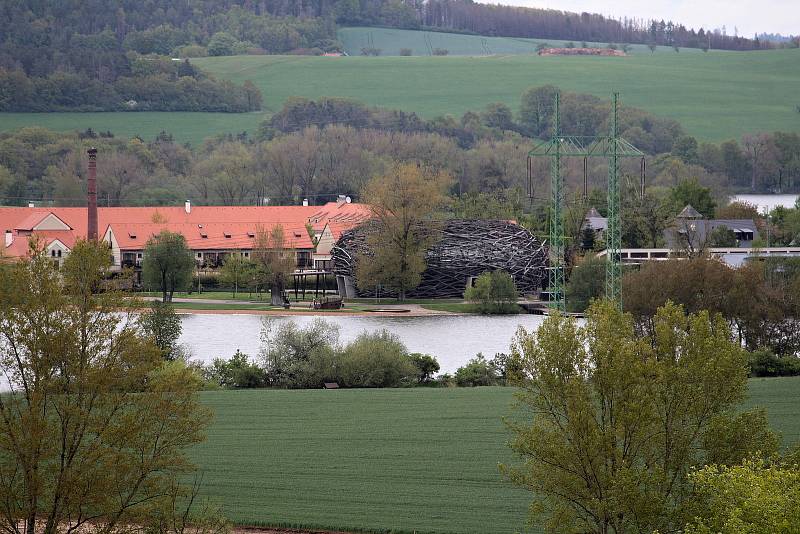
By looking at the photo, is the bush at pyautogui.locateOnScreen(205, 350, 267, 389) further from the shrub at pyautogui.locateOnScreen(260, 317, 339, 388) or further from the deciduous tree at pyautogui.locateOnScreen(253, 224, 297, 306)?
the deciduous tree at pyautogui.locateOnScreen(253, 224, 297, 306)

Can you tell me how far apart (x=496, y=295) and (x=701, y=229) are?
55.7 feet

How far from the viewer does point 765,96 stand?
155125 mm

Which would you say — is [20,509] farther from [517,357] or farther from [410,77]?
[410,77]

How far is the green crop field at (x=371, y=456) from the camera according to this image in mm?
23234

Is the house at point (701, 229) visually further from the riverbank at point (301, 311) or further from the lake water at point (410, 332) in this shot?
the riverbank at point (301, 311)

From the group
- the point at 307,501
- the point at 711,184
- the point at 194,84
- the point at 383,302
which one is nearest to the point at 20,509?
the point at 307,501

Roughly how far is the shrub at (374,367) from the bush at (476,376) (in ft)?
4.54

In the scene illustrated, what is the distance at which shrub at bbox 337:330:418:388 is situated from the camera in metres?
38.7

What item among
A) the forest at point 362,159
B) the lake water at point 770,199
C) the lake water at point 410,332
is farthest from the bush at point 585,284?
the lake water at point 770,199

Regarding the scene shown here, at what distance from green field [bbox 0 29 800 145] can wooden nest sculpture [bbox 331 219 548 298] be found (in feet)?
230

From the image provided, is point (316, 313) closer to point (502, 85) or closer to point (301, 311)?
point (301, 311)

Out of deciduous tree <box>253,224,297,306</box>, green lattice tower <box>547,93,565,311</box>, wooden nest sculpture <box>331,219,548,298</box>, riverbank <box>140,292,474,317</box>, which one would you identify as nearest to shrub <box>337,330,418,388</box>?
green lattice tower <box>547,93,565,311</box>

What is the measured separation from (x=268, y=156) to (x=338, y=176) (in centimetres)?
742

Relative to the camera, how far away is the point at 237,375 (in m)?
38.8
